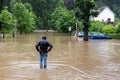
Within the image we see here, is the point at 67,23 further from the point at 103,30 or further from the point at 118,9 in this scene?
the point at 118,9

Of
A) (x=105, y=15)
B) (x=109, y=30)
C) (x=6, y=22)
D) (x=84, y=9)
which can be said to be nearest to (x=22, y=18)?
(x=6, y=22)

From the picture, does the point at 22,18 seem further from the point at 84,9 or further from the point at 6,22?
the point at 84,9

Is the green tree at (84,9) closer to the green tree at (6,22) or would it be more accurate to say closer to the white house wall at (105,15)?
the green tree at (6,22)

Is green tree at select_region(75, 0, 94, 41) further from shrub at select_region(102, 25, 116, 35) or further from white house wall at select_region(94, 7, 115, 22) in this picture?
white house wall at select_region(94, 7, 115, 22)

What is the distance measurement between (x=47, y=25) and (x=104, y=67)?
92.9 metres

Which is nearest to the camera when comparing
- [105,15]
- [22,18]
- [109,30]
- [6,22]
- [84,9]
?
[84,9]

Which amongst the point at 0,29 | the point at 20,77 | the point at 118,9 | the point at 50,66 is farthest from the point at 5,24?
the point at 118,9

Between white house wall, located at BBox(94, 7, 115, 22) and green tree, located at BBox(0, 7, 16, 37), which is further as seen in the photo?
white house wall, located at BBox(94, 7, 115, 22)

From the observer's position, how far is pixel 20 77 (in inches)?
609

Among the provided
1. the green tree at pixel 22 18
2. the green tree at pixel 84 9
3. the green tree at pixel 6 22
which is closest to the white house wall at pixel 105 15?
→ the green tree at pixel 22 18

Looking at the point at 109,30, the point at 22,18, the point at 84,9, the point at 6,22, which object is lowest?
the point at 109,30

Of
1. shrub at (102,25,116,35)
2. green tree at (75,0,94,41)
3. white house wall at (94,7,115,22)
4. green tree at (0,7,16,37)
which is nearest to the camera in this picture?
green tree at (75,0,94,41)

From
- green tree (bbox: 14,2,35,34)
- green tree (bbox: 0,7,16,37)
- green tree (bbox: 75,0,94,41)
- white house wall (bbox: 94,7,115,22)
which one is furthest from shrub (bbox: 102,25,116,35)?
white house wall (bbox: 94,7,115,22)

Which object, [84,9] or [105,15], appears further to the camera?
[105,15]
